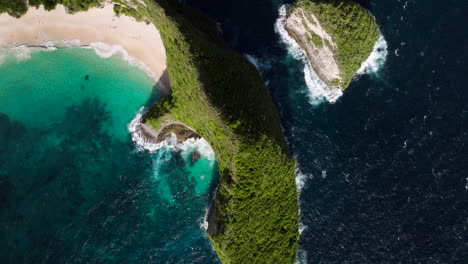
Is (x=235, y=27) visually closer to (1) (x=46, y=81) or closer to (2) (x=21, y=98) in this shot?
(1) (x=46, y=81)

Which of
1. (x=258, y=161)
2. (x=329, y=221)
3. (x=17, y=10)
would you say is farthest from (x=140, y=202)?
(x=17, y=10)

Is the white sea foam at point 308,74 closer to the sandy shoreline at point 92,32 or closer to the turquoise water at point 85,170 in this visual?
the sandy shoreline at point 92,32

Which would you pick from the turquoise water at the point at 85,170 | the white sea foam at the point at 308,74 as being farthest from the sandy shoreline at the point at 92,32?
the white sea foam at the point at 308,74

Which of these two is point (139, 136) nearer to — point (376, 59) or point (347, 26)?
point (347, 26)

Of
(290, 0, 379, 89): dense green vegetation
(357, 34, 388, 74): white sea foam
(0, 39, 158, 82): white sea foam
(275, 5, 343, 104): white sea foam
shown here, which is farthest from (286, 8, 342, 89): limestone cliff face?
(0, 39, 158, 82): white sea foam

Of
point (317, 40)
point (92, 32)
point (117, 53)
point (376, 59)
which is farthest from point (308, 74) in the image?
point (92, 32)

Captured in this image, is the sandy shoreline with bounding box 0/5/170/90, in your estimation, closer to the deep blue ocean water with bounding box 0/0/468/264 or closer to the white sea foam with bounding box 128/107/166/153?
the deep blue ocean water with bounding box 0/0/468/264
